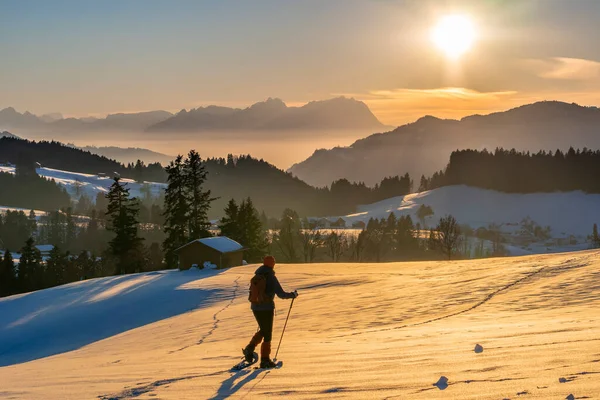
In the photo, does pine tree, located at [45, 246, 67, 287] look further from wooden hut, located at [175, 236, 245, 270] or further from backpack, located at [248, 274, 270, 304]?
backpack, located at [248, 274, 270, 304]

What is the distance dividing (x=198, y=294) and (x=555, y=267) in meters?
23.9

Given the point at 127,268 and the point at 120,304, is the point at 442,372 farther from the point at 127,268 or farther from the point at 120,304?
the point at 127,268

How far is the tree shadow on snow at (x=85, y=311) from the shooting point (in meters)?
32.4

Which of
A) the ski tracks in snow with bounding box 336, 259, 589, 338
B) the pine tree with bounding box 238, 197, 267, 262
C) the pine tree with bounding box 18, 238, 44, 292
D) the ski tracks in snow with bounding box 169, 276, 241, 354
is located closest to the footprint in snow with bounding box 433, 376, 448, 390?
Result: the ski tracks in snow with bounding box 336, 259, 589, 338

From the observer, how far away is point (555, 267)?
31.9 metres

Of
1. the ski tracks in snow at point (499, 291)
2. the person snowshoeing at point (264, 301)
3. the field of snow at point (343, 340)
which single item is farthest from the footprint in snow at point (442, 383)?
the ski tracks in snow at point (499, 291)

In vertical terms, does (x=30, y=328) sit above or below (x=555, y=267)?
below

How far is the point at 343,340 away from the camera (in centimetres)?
1619

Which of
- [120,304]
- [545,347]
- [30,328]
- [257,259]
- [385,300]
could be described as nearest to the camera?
[545,347]

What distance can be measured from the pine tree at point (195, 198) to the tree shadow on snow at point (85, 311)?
2334 cm

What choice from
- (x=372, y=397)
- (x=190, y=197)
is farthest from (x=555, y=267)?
(x=190, y=197)

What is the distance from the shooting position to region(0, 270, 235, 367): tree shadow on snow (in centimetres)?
3244

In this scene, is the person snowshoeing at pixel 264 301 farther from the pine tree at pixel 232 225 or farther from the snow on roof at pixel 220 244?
the pine tree at pixel 232 225

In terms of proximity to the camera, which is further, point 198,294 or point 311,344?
point 198,294
